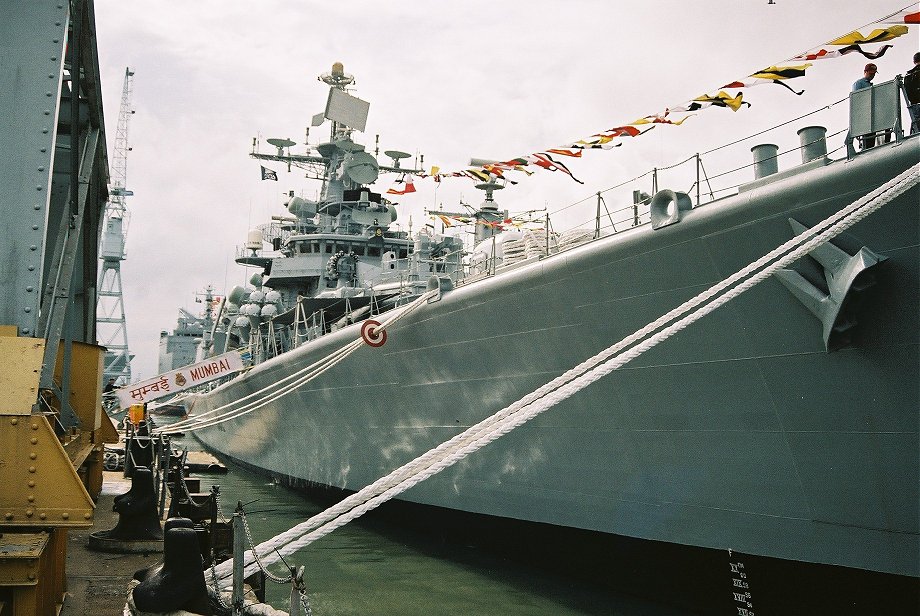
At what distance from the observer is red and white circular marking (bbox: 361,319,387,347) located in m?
9.97

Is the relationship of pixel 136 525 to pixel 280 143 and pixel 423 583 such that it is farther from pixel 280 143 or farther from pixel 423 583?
pixel 280 143

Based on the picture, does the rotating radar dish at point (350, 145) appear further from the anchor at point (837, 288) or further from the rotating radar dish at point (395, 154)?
the anchor at point (837, 288)

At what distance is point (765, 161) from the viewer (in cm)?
637

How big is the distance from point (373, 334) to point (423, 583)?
336cm

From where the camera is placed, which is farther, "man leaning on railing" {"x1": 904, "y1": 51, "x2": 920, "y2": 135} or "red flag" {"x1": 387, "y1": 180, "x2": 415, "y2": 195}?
"red flag" {"x1": 387, "y1": 180, "x2": 415, "y2": 195}

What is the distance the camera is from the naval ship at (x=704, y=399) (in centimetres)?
550

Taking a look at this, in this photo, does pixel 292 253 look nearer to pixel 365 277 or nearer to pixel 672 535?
pixel 365 277

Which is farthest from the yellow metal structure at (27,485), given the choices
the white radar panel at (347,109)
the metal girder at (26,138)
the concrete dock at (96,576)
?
the white radar panel at (347,109)

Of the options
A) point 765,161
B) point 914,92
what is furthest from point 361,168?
point 914,92

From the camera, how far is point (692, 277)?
6.57 m

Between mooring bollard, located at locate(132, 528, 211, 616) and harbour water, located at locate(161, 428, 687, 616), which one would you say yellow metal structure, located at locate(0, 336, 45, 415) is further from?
harbour water, located at locate(161, 428, 687, 616)

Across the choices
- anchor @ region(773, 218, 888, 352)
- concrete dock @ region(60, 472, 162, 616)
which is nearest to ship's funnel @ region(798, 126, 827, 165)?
anchor @ region(773, 218, 888, 352)

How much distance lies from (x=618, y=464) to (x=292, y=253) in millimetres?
14051

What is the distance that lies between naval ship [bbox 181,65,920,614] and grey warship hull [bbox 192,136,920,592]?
0.6 inches
